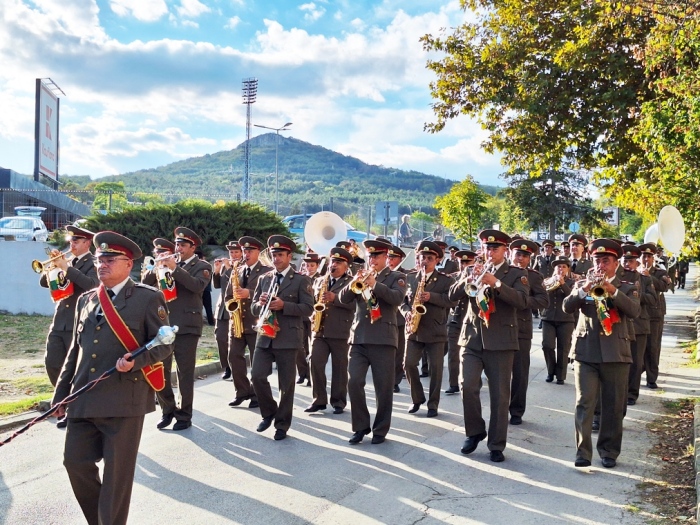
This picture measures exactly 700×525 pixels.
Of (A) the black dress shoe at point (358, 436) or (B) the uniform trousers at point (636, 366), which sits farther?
(B) the uniform trousers at point (636, 366)

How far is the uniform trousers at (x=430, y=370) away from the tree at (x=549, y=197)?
33.4m

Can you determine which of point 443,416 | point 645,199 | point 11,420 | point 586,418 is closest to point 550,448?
point 586,418

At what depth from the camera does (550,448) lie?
809cm

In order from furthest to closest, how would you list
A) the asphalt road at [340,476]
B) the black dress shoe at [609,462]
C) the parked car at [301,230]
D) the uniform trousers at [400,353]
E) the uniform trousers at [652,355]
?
1. the parked car at [301,230]
2. the uniform trousers at [652,355]
3. the uniform trousers at [400,353]
4. the black dress shoe at [609,462]
5. the asphalt road at [340,476]

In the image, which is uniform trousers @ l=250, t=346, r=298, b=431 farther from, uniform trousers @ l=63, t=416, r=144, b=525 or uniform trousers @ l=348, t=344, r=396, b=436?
uniform trousers @ l=63, t=416, r=144, b=525

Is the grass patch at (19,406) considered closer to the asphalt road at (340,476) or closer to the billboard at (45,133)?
the asphalt road at (340,476)

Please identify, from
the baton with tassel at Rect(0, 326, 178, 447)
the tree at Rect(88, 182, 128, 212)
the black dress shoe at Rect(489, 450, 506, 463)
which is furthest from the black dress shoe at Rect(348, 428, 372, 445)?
the tree at Rect(88, 182, 128, 212)

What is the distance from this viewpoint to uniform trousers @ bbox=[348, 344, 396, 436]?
808cm

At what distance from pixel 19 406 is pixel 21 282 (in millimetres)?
10966

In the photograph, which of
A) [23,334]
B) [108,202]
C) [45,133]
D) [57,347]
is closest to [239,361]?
[57,347]

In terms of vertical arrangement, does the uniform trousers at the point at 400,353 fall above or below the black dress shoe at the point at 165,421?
above

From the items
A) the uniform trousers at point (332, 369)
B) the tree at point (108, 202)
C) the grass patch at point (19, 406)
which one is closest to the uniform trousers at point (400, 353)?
the uniform trousers at point (332, 369)

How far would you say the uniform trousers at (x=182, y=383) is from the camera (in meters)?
8.47

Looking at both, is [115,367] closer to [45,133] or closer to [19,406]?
[19,406]
